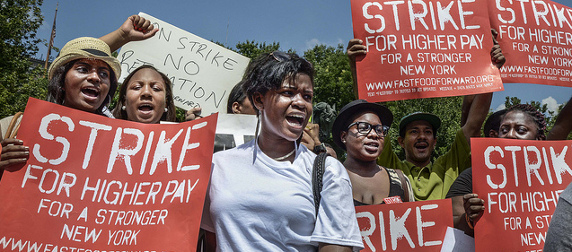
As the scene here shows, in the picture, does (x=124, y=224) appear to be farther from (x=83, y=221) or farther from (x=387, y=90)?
(x=387, y=90)

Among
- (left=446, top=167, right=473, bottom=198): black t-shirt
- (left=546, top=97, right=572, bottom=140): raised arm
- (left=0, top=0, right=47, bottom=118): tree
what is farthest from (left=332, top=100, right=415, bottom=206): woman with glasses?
(left=0, top=0, right=47, bottom=118): tree

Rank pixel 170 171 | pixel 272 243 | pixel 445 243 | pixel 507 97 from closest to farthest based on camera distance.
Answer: pixel 272 243, pixel 170 171, pixel 445 243, pixel 507 97

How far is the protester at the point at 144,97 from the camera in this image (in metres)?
3.02

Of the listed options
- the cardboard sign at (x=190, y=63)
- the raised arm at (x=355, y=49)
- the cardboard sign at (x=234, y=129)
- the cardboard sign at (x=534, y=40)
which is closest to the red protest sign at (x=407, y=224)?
the cardboard sign at (x=234, y=129)

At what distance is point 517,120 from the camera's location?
11.7 ft

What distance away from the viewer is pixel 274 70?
2326 millimetres

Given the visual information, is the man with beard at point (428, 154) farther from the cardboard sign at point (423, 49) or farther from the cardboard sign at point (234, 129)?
the cardboard sign at point (234, 129)

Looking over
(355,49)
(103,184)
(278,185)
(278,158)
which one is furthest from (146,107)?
(355,49)

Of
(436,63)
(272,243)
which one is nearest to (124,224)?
(272,243)

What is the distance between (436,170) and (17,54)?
19583 millimetres

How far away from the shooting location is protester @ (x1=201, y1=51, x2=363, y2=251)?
2037 mm

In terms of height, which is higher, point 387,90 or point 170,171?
point 387,90

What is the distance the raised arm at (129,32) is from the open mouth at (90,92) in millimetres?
782

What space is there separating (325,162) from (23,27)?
21.1 m
